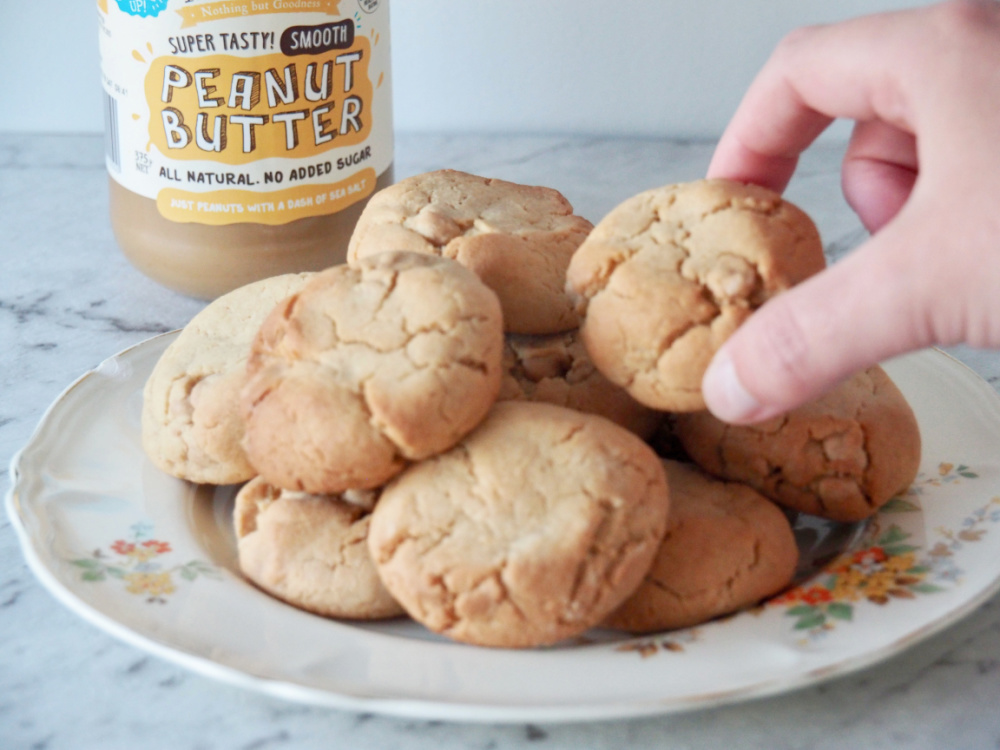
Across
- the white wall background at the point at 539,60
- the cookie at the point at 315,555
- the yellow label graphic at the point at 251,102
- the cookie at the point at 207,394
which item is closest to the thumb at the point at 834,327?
the cookie at the point at 315,555

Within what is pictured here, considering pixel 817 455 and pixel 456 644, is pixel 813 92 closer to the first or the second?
pixel 817 455

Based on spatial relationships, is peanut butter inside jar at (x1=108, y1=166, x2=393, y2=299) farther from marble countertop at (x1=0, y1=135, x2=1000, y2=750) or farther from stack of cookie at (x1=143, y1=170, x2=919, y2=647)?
stack of cookie at (x1=143, y1=170, x2=919, y2=647)

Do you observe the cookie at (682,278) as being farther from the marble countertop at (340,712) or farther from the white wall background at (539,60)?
the white wall background at (539,60)

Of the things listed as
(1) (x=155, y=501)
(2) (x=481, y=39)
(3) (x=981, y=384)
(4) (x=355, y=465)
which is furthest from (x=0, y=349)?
(3) (x=981, y=384)

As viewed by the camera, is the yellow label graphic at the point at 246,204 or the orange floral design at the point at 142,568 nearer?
the orange floral design at the point at 142,568

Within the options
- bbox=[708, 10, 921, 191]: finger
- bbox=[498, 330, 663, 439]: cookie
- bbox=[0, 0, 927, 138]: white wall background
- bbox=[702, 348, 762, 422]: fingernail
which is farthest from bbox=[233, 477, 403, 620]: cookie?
bbox=[0, 0, 927, 138]: white wall background

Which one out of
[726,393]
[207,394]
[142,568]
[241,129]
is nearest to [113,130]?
[241,129]

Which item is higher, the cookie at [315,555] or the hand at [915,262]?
the hand at [915,262]

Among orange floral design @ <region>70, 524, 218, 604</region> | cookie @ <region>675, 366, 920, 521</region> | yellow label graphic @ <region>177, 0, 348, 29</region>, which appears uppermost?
yellow label graphic @ <region>177, 0, 348, 29</region>
